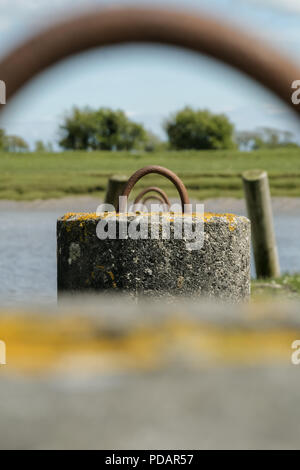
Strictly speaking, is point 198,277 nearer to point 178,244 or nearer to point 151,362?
point 178,244

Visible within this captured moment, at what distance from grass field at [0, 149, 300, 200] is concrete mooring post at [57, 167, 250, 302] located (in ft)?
87.2

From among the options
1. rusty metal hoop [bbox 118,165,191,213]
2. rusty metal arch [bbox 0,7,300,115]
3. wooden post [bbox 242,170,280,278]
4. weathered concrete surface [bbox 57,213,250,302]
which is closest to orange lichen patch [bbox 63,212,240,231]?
weathered concrete surface [bbox 57,213,250,302]

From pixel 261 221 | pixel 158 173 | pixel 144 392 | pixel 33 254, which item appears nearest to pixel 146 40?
pixel 144 392

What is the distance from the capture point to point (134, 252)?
2.51m

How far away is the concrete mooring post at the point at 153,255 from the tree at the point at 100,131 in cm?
6106

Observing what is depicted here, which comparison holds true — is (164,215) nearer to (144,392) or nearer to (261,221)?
(144,392)

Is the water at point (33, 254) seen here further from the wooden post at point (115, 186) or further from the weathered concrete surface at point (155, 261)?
the wooden post at point (115, 186)

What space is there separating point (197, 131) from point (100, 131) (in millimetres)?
10553

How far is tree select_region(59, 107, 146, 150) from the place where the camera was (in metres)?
63.0

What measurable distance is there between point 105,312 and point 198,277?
2.09 meters

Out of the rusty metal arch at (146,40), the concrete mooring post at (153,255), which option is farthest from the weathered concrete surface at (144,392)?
the concrete mooring post at (153,255)

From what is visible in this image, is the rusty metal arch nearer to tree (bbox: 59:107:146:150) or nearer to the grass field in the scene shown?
the grass field

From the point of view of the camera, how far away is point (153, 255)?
2520 millimetres

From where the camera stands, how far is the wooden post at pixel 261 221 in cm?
786
